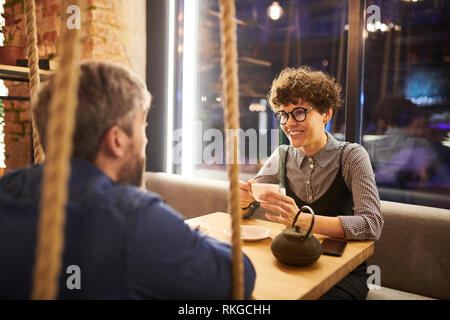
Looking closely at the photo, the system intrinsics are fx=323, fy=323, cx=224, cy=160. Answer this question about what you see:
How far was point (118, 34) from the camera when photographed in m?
2.99

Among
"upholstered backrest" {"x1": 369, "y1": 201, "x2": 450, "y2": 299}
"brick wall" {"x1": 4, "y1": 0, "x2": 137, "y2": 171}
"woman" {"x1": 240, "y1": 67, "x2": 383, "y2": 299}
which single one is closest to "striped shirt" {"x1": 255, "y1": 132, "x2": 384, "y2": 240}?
"woman" {"x1": 240, "y1": 67, "x2": 383, "y2": 299}

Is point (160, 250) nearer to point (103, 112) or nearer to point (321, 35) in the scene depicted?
point (103, 112)

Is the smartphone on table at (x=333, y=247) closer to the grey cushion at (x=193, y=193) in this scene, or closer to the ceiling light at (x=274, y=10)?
the grey cushion at (x=193, y=193)

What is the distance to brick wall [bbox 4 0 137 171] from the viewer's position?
9.19 ft

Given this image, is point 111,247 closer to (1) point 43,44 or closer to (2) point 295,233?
(2) point 295,233

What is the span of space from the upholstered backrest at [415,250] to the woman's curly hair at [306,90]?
2.47ft

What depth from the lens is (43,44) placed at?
2.89 m

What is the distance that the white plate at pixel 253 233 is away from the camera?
1401mm

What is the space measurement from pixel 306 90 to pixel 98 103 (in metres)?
1.29

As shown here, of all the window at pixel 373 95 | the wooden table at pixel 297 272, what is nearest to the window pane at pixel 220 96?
the window at pixel 373 95

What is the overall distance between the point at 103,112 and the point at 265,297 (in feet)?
2.18

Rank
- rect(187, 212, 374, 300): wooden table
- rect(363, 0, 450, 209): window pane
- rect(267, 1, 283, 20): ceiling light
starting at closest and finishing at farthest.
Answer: rect(187, 212, 374, 300): wooden table, rect(363, 0, 450, 209): window pane, rect(267, 1, 283, 20): ceiling light

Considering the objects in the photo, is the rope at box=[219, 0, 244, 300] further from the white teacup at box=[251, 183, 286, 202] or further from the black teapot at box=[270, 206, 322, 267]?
the white teacup at box=[251, 183, 286, 202]

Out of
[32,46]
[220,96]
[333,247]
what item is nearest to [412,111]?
[220,96]
